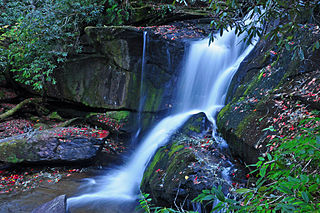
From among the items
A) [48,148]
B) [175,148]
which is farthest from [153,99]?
[48,148]

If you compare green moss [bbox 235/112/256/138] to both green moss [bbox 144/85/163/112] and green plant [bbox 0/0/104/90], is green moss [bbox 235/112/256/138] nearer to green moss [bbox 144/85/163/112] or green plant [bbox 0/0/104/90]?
green moss [bbox 144/85/163/112]

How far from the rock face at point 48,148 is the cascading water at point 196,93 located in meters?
0.99

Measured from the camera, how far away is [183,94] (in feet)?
23.9

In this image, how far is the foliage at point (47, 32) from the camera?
24.6 ft

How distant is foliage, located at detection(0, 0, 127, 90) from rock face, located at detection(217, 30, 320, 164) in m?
6.16

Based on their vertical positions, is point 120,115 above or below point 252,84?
below

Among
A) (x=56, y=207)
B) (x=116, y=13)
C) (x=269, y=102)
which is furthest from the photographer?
(x=116, y=13)

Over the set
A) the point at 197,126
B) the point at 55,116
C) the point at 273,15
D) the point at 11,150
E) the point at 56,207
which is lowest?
the point at 55,116

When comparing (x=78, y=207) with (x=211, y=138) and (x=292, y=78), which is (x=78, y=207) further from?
(x=292, y=78)

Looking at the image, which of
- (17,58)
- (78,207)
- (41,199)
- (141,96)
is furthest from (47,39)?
(78,207)

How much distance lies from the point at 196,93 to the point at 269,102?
10.9ft

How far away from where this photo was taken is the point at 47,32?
765 cm

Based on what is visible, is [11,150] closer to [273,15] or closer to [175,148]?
[175,148]

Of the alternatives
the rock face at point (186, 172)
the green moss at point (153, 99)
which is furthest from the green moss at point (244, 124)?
the green moss at point (153, 99)
